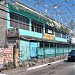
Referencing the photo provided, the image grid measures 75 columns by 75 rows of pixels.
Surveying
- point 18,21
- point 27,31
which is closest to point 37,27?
point 27,31

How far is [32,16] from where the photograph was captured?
39.3 meters

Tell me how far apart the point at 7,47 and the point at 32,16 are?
14.2 meters

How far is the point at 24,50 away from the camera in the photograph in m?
30.4

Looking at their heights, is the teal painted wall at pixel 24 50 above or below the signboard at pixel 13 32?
below

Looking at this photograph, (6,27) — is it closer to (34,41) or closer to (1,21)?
(1,21)

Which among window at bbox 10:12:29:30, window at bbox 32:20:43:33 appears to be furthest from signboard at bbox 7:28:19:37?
window at bbox 32:20:43:33

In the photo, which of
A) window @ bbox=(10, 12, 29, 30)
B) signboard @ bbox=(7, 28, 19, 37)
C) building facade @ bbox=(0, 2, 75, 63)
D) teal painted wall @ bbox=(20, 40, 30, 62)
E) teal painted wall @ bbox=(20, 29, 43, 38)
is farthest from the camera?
teal painted wall @ bbox=(20, 29, 43, 38)

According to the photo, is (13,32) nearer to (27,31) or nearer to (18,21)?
(18,21)

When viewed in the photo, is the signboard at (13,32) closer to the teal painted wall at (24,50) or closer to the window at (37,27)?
the teal painted wall at (24,50)

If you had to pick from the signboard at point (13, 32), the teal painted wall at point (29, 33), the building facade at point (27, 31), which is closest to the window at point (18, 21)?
the building facade at point (27, 31)

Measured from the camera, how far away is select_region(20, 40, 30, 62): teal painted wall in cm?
2911

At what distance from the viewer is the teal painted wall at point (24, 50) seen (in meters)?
29.1

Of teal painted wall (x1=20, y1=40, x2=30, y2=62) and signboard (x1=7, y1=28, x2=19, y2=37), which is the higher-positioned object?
signboard (x1=7, y1=28, x2=19, y2=37)

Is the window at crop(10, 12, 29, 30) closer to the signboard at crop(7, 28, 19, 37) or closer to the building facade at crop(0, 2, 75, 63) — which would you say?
the building facade at crop(0, 2, 75, 63)
